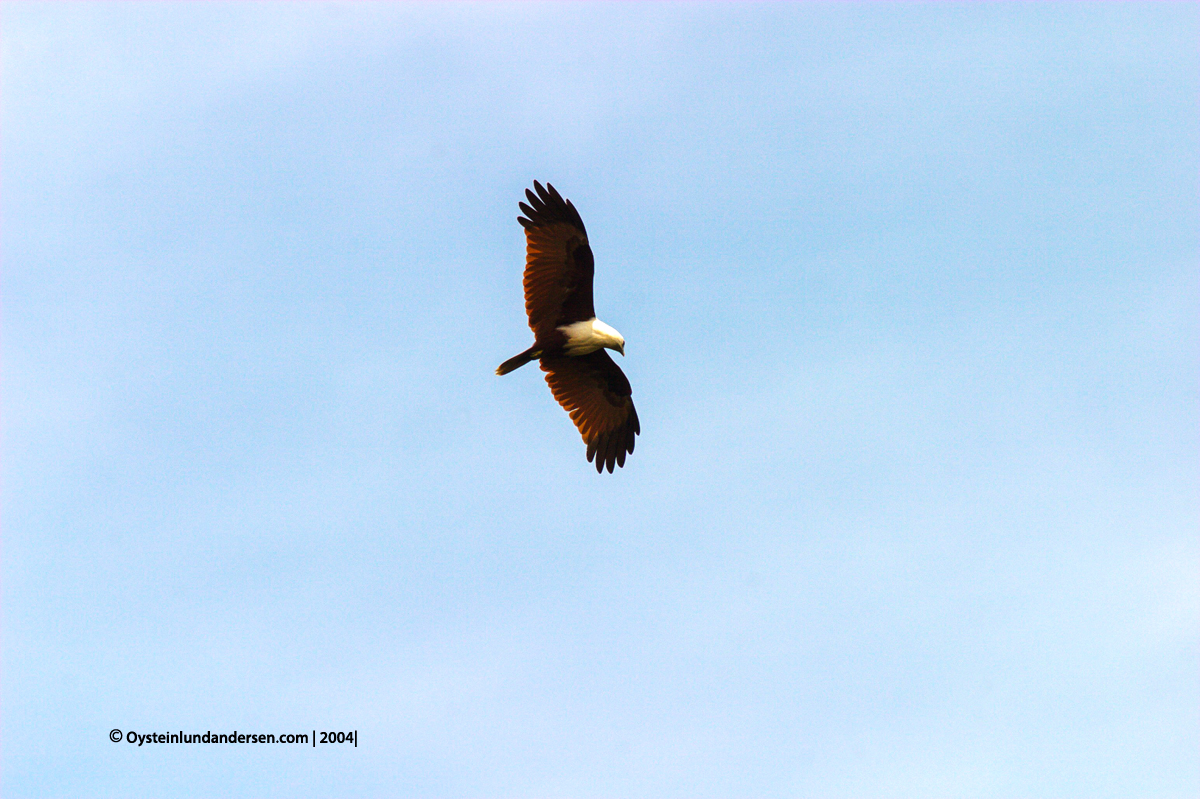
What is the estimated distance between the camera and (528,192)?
2317 centimetres

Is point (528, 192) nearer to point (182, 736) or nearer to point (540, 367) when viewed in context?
point (540, 367)

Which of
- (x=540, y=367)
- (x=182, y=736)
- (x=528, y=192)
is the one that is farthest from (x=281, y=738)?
(x=528, y=192)

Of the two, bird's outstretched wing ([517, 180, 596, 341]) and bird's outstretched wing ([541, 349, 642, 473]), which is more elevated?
bird's outstretched wing ([517, 180, 596, 341])

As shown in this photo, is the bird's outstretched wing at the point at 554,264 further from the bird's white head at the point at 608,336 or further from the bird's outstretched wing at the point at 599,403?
the bird's outstretched wing at the point at 599,403

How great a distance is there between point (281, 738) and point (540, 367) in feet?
24.8

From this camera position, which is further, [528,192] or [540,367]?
[540,367]

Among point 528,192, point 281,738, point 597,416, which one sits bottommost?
point 281,738

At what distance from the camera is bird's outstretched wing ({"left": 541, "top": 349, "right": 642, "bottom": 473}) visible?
25.1 meters

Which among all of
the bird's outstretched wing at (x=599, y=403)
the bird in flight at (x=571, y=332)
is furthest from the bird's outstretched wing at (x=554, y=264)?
the bird's outstretched wing at (x=599, y=403)

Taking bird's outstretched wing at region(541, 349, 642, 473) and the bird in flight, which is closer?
the bird in flight

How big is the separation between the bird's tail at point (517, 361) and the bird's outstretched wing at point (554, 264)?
0.29 meters

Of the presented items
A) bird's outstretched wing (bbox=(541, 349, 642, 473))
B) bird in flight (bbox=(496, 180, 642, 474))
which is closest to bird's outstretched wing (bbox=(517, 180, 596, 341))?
bird in flight (bbox=(496, 180, 642, 474))

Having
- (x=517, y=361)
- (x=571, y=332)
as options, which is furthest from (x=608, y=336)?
(x=517, y=361)

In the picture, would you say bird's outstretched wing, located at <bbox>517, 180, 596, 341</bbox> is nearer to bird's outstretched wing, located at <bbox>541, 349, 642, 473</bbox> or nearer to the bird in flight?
the bird in flight
